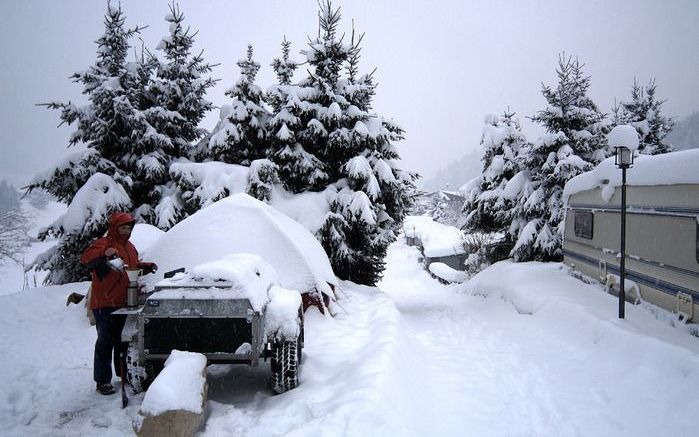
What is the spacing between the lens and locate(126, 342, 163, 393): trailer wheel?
4168mm

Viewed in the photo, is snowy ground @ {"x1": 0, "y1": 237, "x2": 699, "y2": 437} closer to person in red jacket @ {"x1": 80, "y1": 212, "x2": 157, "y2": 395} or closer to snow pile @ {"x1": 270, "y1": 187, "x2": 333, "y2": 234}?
person in red jacket @ {"x1": 80, "y1": 212, "x2": 157, "y2": 395}

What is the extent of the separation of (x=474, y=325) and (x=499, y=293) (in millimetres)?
2679

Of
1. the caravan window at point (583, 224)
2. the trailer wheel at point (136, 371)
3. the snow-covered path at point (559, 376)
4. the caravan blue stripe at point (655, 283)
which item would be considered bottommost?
the snow-covered path at point (559, 376)

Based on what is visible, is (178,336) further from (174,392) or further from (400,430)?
(400,430)

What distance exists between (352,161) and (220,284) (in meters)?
8.65

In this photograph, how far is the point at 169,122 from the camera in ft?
46.3

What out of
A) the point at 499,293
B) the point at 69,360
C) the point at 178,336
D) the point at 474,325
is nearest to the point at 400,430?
the point at 178,336

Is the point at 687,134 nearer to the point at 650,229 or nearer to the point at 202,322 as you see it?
the point at 650,229

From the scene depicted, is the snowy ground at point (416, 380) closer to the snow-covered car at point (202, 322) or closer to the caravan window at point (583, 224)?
the snow-covered car at point (202, 322)

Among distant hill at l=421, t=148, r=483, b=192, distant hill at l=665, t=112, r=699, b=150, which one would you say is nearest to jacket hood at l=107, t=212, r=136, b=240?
distant hill at l=665, t=112, r=699, b=150

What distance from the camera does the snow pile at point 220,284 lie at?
13.0 feet

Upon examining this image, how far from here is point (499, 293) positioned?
12523 mm

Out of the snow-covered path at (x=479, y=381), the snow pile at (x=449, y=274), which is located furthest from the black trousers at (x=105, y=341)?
the snow pile at (x=449, y=274)

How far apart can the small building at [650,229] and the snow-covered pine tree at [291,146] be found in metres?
7.60
